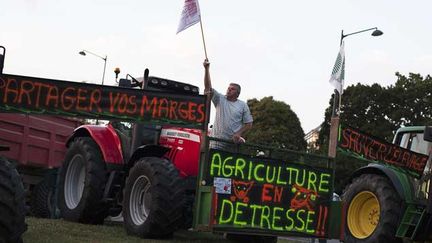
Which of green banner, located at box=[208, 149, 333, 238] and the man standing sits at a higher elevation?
the man standing

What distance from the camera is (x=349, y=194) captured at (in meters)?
8.70

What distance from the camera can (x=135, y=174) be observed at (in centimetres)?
794

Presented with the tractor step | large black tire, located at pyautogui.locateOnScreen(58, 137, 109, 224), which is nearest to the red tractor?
large black tire, located at pyautogui.locateOnScreen(58, 137, 109, 224)

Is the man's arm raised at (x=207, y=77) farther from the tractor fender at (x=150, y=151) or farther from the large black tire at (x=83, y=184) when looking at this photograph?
the large black tire at (x=83, y=184)

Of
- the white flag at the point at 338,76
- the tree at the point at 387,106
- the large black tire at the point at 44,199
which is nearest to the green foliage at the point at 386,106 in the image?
the tree at the point at 387,106

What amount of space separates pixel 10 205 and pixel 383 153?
4993mm

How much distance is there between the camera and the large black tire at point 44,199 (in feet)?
35.4

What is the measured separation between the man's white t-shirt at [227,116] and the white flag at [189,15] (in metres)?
1.03

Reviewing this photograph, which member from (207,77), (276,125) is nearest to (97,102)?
(207,77)

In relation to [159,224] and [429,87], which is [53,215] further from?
[429,87]

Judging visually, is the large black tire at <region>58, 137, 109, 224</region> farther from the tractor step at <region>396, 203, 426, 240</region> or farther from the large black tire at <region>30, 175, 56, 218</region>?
the tractor step at <region>396, 203, 426, 240</region>

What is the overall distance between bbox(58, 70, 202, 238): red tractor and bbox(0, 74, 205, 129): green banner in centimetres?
34

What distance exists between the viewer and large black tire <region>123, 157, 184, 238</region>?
23.9 ft

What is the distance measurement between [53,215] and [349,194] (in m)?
5.05
